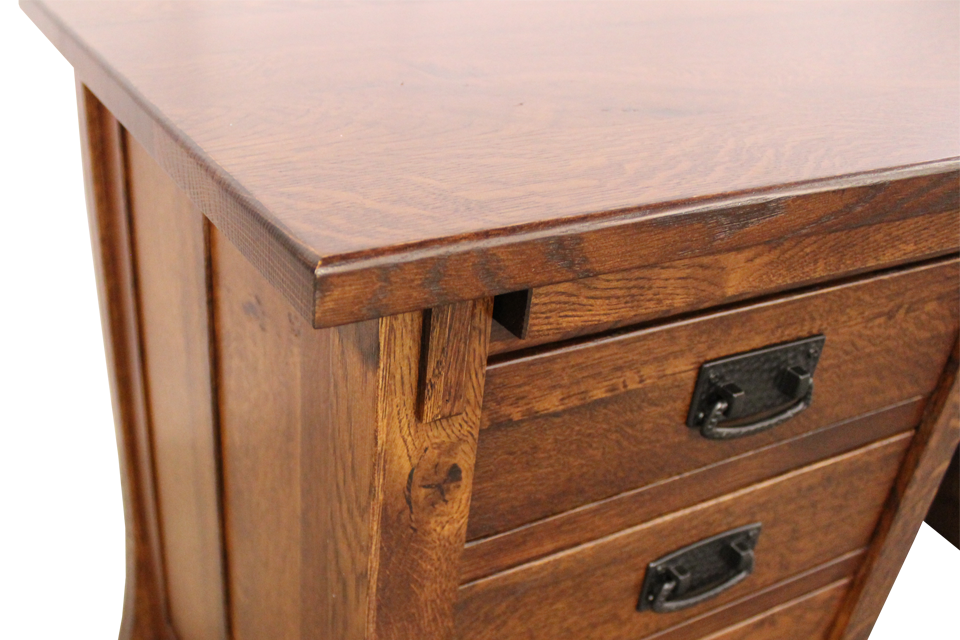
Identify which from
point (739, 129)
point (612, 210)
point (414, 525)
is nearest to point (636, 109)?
point (739, 129)

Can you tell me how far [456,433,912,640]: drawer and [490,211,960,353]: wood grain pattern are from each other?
0.18 metres

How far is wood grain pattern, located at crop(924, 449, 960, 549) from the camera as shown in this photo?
1.44 m

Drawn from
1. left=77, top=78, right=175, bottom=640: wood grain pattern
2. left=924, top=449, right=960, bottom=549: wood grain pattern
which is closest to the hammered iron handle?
left=77, top=78, right=175, bottom=640: wood grain pattern

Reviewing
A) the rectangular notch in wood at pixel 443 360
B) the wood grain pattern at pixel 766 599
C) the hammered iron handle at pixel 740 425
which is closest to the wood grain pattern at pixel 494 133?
the rectangular notch in wood at pixel 443 360

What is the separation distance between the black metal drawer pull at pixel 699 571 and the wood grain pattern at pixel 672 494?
0.05m

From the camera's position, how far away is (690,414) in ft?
2.10

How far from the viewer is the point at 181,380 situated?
0.80 m

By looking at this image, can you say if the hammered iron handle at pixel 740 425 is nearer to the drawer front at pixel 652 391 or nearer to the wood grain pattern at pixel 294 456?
the drawer front at pixel 652 391

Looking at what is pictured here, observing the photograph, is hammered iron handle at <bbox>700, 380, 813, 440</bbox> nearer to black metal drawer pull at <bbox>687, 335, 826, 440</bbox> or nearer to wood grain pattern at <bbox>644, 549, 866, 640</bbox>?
black metal drawer pull at <bbox>687, 335, 826, 440</bbox>

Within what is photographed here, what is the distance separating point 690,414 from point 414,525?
0.21 metres

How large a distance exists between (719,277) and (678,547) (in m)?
0.24

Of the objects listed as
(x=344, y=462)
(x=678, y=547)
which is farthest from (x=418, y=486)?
(x=678, y=547)

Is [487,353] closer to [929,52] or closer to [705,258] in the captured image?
[705,258]

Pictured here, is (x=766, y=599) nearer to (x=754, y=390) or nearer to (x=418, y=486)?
(x=754, y=390)
